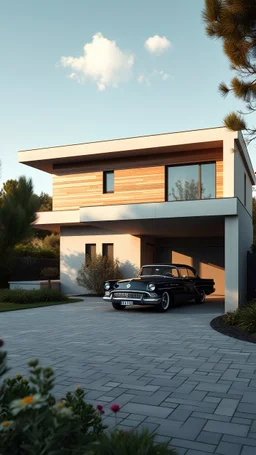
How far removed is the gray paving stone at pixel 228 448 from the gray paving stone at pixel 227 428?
0.71ft

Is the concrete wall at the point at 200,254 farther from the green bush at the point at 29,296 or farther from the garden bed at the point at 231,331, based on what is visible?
the garden bed at the point at 231,331

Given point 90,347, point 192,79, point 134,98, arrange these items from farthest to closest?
point 134,98
point 192,79
point 90,347

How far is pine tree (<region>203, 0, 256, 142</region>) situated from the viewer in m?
7.44

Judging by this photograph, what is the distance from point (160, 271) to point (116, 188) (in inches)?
243

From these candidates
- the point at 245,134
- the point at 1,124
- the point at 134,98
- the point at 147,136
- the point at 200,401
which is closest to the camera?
the point at 200,401

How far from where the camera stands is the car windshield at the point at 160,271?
11992mm

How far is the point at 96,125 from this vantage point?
13148 millimetres

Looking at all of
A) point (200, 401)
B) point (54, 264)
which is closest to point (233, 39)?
point (200, 401)

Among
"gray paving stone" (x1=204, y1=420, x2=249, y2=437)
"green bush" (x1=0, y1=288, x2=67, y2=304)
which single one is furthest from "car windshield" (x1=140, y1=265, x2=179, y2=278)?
"gray paving stone" (x1=204, y1=420, x2=249, y2=437)

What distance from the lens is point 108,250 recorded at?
1775cm

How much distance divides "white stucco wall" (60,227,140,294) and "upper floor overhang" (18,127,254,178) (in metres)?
3.27

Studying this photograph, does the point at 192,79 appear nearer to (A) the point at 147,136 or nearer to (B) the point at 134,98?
(B) the point at 134,98

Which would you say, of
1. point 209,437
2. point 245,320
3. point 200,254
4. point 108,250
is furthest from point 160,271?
point 209,437

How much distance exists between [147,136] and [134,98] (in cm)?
299
